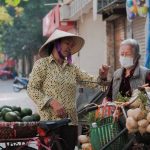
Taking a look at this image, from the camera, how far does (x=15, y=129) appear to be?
4457 millimetres

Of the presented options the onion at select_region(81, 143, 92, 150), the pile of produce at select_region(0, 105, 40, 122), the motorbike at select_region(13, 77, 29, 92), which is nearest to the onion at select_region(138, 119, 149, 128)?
the onion at select_region(81, 143, 92, 150)

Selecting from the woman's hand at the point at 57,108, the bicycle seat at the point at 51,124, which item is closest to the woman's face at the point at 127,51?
the woman's hand at the point at 57,108

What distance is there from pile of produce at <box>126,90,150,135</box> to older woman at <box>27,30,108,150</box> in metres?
1.14

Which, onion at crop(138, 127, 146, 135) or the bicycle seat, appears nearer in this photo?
onion at crop(138, 127, 146, 135)

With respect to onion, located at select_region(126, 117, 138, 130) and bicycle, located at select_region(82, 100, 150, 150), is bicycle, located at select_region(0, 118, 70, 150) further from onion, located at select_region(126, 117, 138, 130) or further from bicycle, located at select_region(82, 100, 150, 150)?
onion, located at select_region(126, 117, 138, 130)

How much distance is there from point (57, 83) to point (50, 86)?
0.07 m

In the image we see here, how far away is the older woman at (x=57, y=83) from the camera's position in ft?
15.5

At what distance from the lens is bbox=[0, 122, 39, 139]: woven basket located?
4449 mm

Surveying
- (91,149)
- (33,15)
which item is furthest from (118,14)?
(33,15)

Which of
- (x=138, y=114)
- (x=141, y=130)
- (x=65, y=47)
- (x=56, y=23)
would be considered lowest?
(x=141, y=130)

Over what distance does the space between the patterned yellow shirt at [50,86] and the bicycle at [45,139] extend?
285mm

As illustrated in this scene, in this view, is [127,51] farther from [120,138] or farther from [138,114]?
[138,114]

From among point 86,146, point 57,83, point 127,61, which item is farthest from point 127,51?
point 86,146

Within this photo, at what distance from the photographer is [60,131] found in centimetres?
459
